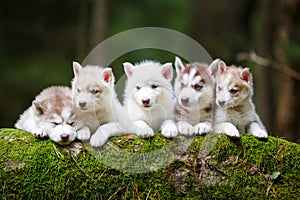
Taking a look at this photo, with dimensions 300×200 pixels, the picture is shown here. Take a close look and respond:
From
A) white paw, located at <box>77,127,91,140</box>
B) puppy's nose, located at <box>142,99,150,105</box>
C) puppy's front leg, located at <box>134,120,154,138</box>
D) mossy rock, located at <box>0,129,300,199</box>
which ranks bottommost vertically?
mossy rock, located at <box>0,129,300,199</box>

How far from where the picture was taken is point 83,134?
3672 mm

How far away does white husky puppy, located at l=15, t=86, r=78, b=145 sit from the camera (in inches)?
142

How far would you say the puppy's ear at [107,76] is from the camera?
4.11 meters

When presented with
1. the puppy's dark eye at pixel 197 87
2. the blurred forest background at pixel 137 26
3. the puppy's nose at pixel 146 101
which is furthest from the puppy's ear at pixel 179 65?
the blurred forest background at pixel 137 26

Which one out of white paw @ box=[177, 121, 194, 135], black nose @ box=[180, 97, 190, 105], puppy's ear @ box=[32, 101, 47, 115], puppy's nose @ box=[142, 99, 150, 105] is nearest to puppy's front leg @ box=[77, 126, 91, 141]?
puppy's ear @ box=[32, 101, 47, 115]

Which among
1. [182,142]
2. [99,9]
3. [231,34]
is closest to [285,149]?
[182,142]

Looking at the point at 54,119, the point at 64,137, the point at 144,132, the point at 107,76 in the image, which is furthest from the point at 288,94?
the point at 64,137

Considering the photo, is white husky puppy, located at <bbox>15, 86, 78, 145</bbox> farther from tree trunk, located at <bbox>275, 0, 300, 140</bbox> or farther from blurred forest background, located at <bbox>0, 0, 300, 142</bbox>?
tree trunk, located at <bbox>275, 0, 300, 140</bbox>

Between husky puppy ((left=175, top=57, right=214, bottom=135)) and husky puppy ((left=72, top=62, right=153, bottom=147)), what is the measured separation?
49 cm

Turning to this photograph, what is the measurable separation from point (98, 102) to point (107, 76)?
25 cm

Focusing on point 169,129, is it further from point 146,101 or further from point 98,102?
point 98,102

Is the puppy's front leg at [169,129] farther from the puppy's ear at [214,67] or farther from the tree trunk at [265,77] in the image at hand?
the tree trunk at [265,77]

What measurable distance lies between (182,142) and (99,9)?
760 centimetres

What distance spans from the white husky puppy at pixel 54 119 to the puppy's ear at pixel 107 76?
332 millimetres
